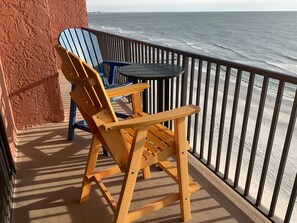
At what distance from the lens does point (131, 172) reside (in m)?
1.32

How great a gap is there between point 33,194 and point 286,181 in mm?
2881

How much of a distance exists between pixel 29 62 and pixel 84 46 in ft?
2.06

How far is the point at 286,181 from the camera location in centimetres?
312

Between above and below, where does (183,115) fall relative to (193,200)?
above

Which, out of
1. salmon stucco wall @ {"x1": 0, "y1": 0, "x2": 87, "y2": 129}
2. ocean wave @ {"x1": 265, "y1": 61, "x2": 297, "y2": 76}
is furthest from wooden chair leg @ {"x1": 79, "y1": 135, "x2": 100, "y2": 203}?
ocean wave @ {"x1": 265, "y1": 61, "x2": 297, "y2": 76}

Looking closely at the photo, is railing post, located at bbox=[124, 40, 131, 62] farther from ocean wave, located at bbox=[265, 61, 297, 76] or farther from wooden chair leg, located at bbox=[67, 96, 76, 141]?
ocean wave, located at bbox=[265, 61, 297, 76]

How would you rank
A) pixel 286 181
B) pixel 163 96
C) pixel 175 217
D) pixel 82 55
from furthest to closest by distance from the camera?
pixel 286 181 < pixel 82 55 < pixel 163 96 < pixel 175 217

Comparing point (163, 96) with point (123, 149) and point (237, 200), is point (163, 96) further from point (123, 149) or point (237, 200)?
point (237, 200)

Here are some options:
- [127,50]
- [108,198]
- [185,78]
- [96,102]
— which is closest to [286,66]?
[127,50]

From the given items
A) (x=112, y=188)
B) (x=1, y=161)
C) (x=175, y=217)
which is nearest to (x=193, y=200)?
(x=175, y=217)

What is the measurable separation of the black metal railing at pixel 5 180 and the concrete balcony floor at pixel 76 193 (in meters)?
0.07

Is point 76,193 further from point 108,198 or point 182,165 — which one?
point 182,165

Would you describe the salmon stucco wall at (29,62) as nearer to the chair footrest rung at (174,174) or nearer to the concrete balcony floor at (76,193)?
the concrete balcony floor at (76,193)

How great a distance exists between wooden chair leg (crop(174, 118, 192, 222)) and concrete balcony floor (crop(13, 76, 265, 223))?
102 mm
